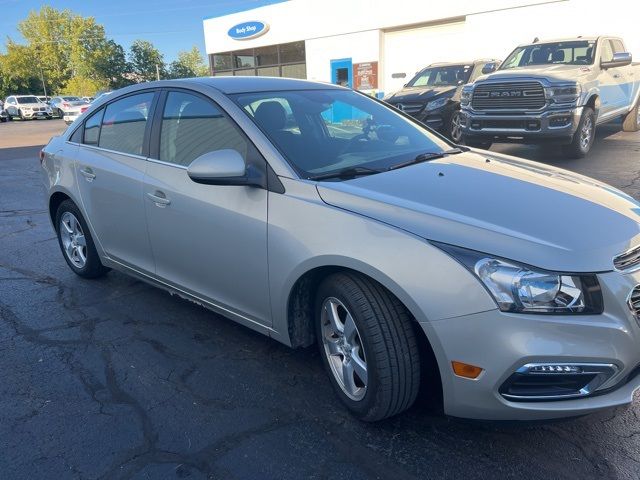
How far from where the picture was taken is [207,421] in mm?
2754

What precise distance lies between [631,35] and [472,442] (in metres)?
15.9

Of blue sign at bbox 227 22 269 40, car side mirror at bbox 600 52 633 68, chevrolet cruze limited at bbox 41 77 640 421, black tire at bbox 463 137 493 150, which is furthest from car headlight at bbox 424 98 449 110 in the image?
blue sign at bbox 227 22 269 40

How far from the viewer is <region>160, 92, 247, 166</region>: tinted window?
3176 millimetres

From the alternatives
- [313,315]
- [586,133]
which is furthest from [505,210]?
[586,133]

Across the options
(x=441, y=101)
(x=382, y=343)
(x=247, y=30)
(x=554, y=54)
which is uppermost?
(x=247, y=30)

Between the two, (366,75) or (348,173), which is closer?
(348,173)

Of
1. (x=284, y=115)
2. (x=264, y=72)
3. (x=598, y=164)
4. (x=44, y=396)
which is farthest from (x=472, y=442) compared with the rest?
(x=264, y=72)

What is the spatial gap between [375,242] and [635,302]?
1.09 m

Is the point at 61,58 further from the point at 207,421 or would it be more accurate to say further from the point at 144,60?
the point at 207,421

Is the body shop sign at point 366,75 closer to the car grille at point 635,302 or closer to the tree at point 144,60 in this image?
the car grille at point 635,302

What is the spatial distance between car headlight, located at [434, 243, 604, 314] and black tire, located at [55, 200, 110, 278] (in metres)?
3.55

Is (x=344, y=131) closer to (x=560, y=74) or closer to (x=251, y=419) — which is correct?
(x=251, y=419)

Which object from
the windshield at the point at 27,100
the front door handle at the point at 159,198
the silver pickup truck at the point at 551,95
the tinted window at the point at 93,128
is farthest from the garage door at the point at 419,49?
A: the windshield at the point at 27,100

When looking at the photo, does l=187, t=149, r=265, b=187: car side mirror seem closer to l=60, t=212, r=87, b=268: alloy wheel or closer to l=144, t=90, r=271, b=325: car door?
l=144, t=90, r=271, b=325: car door
